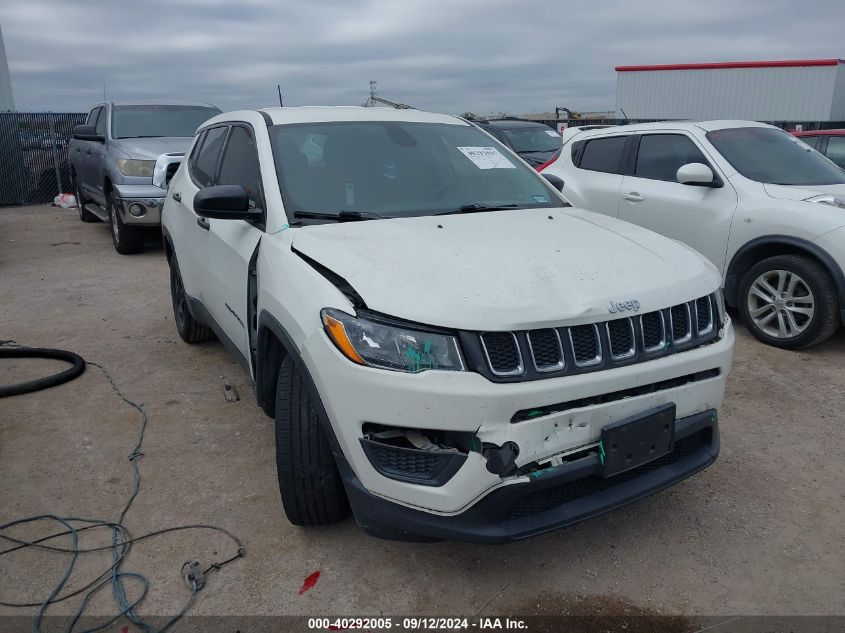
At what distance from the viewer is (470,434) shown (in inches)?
86.4

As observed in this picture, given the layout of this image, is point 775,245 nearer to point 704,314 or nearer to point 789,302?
point 789,302

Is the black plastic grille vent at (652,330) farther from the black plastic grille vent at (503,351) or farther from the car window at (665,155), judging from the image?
the car window at (665,155)

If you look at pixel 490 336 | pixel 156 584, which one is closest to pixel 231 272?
pixel 156 584

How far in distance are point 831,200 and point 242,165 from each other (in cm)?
417

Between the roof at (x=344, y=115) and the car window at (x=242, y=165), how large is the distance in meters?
0.19

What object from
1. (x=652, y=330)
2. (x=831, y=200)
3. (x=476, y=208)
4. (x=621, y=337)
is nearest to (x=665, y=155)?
(x=831, y=200)

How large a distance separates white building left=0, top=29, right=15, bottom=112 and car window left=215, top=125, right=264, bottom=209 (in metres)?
16.0

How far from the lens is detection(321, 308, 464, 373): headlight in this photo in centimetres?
222

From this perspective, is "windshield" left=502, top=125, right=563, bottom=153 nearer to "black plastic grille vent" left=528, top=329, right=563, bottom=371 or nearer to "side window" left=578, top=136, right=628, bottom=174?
"side window" left=578, top=136, right=628, bottom=174

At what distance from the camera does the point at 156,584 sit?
263 centimetres

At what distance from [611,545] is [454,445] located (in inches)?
40.6

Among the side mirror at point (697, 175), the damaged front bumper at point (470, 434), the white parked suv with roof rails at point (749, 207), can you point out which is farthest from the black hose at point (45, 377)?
the side mirror at point (697, 175)

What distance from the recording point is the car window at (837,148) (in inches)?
312

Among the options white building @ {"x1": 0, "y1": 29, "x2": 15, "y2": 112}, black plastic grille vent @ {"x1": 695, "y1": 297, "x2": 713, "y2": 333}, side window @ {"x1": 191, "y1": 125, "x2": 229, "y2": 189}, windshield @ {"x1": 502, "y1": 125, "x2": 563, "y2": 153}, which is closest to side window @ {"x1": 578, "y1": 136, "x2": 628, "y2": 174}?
side window @ {"x1": 191, "y1": 125, "x2": 229, "y2": 189}
